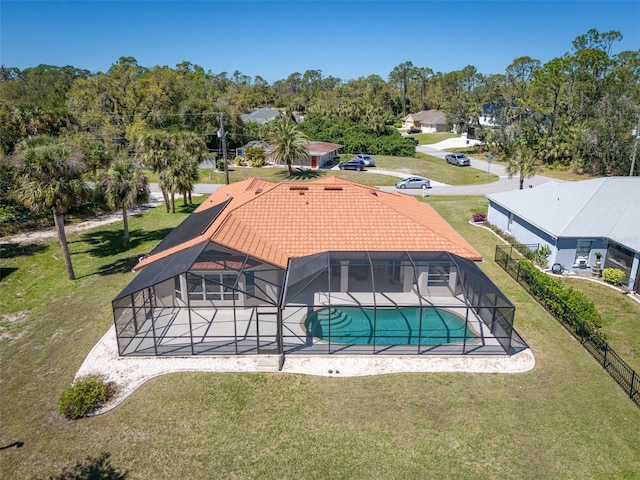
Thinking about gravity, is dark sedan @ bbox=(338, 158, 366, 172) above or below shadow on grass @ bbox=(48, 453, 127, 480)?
above

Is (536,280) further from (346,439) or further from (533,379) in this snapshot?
(346,439)

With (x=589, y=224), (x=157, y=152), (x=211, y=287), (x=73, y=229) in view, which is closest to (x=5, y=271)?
(x=73, y=229)

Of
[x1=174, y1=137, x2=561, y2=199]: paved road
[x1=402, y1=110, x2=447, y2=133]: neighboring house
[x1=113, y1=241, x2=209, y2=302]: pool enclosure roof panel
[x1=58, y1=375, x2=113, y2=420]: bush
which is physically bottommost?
[x1=58, y1=375, x2=113, y2=420]: bush

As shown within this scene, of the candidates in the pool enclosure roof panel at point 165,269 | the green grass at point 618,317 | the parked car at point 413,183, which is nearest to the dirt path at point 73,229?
the pool enclosure roof panel at point 165,269

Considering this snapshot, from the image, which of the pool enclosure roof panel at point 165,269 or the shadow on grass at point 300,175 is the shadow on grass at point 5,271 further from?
the shadow on grass at point 300,175

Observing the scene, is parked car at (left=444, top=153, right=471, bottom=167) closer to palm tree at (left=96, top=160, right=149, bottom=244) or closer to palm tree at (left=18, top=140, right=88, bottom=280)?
palm tree at (left=96, top=160, right=149, bottom=244)

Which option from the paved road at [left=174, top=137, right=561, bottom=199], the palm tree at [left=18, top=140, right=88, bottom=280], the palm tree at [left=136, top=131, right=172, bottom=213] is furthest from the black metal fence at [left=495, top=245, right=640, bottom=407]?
the palm tree at [left=136, top=131, right=172, bottom=213]

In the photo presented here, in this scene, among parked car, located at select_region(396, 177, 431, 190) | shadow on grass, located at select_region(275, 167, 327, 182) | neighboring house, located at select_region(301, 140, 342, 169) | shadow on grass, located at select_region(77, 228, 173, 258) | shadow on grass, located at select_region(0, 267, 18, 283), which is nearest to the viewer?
shadow on grass, located at select_region(0, 267, 18, 283)
